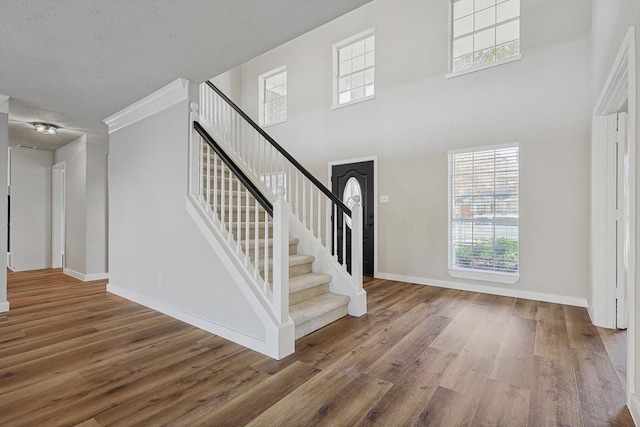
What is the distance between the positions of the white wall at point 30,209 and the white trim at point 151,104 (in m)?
3.29

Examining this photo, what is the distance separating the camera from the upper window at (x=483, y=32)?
13.1 ft

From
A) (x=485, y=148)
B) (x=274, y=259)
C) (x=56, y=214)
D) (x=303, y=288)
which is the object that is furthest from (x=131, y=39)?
(x=56, y=214)

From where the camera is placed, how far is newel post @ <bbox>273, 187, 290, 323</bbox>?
7.73ft

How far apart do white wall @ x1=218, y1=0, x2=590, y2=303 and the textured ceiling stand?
2747 mm

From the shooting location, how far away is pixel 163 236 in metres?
3.40

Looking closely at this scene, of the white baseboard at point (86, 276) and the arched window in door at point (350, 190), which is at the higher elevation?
the arched window in door at point (350, 190)

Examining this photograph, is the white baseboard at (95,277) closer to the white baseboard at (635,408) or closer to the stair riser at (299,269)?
A: the stair riser at (299,269)

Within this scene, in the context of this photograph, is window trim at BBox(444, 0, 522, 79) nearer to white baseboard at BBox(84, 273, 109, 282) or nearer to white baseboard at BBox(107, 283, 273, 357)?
white baseboard at BBox(107, 283, 273, 357)

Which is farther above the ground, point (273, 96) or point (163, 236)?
point (273, 96)

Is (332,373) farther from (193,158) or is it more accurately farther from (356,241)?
(193,158)

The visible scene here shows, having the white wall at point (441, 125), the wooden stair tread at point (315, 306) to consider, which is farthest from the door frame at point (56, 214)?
the wooden stair tread at point (315, 306)

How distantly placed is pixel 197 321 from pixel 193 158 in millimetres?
1578

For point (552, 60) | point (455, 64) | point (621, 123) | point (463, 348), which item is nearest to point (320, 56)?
point (455, 64)

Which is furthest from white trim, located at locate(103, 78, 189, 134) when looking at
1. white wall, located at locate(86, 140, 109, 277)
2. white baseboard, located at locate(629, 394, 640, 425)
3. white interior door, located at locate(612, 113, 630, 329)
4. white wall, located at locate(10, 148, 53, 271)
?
white interior door, located at locate(612, 113, 630, 329)
